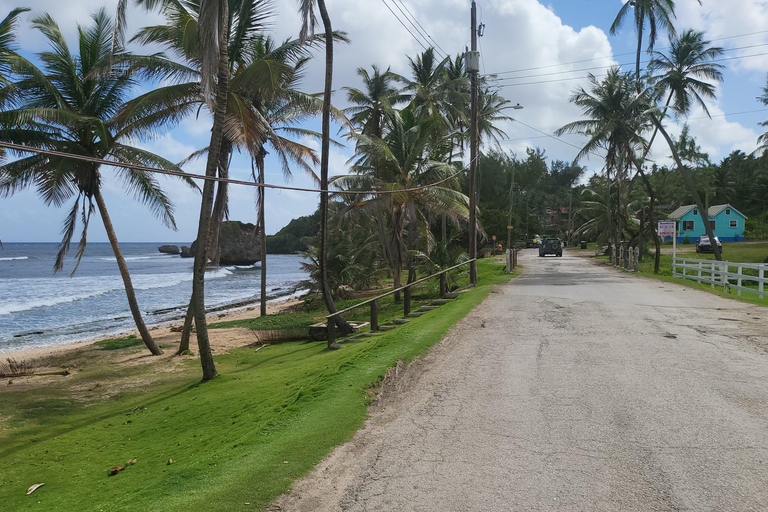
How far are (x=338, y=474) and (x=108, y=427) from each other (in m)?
5.89

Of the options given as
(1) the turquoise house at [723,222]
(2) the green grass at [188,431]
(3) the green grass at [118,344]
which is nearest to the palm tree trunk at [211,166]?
(2) the green grass at [188,431]

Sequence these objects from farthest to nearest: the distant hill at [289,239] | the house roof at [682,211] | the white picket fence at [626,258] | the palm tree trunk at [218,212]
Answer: the distant hill at [289,239], the house roof at [682,211], the white picket fence at [626,258], the palm tree trunk at [218,212]

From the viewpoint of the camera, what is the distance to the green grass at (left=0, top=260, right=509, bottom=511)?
4.73 m

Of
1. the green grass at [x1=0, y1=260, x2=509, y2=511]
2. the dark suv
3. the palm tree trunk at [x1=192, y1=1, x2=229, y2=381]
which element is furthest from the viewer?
the dark suv

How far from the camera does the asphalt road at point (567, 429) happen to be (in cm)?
417

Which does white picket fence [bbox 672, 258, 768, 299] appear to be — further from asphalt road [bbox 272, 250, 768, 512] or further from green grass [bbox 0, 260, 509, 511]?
green grass [bbox 0, 260, 509, 511]

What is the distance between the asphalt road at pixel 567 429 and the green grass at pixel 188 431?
0.40m

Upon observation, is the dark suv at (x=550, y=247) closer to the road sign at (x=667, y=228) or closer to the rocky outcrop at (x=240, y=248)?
the road sign at (x=667, y=228)

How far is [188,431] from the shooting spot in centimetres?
778

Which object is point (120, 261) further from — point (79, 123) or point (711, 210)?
point (711, 210)

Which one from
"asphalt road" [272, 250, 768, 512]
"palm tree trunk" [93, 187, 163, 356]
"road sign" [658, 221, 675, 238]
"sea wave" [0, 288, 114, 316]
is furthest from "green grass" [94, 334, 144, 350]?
"road sign" [658, 221, 675, 238]

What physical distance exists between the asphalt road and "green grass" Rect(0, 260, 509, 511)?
0.40 meters

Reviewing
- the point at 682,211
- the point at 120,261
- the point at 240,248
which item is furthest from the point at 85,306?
the point at 682,211

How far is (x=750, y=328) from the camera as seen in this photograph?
1042cm
